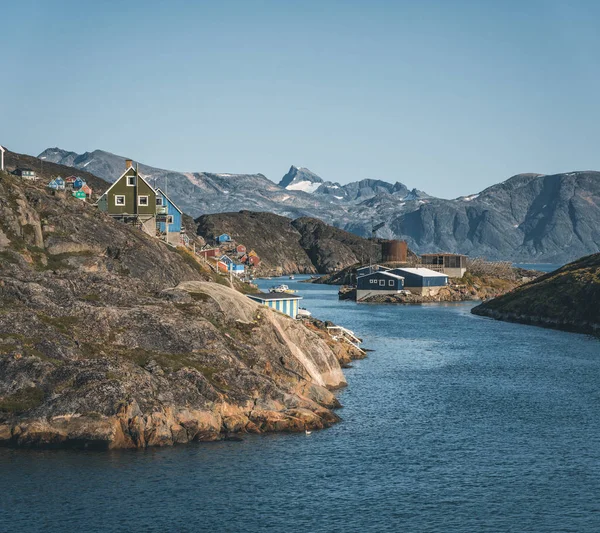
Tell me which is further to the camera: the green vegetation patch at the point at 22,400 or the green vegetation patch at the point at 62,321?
the green vegetation patch at the point at 62,321

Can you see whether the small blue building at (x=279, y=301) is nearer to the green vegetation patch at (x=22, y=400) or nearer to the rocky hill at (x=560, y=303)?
the green vegetation patch at (x=22, y=400)

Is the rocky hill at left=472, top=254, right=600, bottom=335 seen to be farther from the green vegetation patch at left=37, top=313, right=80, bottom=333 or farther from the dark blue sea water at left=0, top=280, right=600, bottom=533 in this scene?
the green vegetation patch at left=37, top=313, right=80, bottom=333

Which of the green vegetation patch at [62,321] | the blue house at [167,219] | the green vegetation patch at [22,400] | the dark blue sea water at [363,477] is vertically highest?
the blue house at [167,219]

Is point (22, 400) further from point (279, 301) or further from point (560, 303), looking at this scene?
point (560, 303)

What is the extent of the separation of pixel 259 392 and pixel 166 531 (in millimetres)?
20555

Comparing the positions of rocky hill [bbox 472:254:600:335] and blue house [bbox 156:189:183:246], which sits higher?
blue house [bbox 156:189:183:246]

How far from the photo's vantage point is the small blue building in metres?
102

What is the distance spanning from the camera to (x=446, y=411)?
71250 mm

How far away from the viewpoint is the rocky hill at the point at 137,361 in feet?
178

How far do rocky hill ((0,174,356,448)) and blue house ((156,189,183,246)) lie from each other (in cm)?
4246

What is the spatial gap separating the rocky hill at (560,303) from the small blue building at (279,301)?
180ft

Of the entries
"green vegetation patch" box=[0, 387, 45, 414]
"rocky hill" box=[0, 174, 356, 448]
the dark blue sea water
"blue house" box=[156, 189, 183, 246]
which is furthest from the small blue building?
"green vegetation patch" box=[0, 387, 45, 414]

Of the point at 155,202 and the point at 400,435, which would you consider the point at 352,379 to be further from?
the point at 155,202

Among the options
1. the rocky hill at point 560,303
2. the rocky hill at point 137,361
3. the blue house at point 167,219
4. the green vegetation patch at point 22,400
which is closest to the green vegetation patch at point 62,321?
the rocky hill at point 137,361
